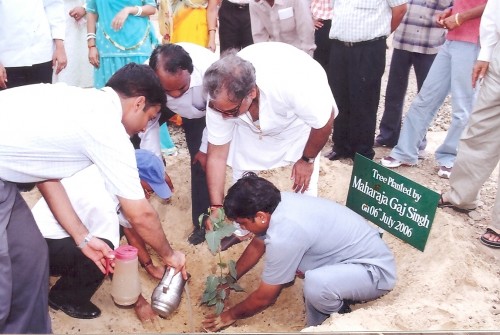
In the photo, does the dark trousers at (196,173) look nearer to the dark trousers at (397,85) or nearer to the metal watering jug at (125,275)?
the metal watering jug at (125,275)

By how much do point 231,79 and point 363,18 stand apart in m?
1.81

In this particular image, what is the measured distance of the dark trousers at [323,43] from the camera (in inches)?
193

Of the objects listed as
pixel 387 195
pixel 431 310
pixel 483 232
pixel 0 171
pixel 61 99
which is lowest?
pixel 483 232

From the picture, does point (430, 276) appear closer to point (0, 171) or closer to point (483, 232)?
point (483, 232)

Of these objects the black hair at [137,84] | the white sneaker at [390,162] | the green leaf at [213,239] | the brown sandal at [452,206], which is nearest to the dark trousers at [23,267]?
the black hair at [137,84]

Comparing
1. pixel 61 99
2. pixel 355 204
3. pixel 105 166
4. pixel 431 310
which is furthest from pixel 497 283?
pixel 61 99

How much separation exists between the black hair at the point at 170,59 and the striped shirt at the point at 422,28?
2151 mm

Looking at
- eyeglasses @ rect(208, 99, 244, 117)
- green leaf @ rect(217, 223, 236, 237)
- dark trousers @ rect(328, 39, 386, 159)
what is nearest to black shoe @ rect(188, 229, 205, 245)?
green leaf @ rect(217, 223, 236, 237)

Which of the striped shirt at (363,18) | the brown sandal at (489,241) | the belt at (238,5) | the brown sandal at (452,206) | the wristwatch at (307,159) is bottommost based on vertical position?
the brown sandal at (452,206)

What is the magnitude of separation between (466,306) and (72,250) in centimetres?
190

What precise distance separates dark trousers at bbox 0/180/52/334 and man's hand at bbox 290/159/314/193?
141 cm

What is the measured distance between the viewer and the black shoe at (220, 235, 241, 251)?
3747 mm

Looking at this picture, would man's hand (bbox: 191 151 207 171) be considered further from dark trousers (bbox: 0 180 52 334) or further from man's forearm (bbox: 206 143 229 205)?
dark trousers (bbox: 0 180 52 334)

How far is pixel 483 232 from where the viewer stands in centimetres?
365
